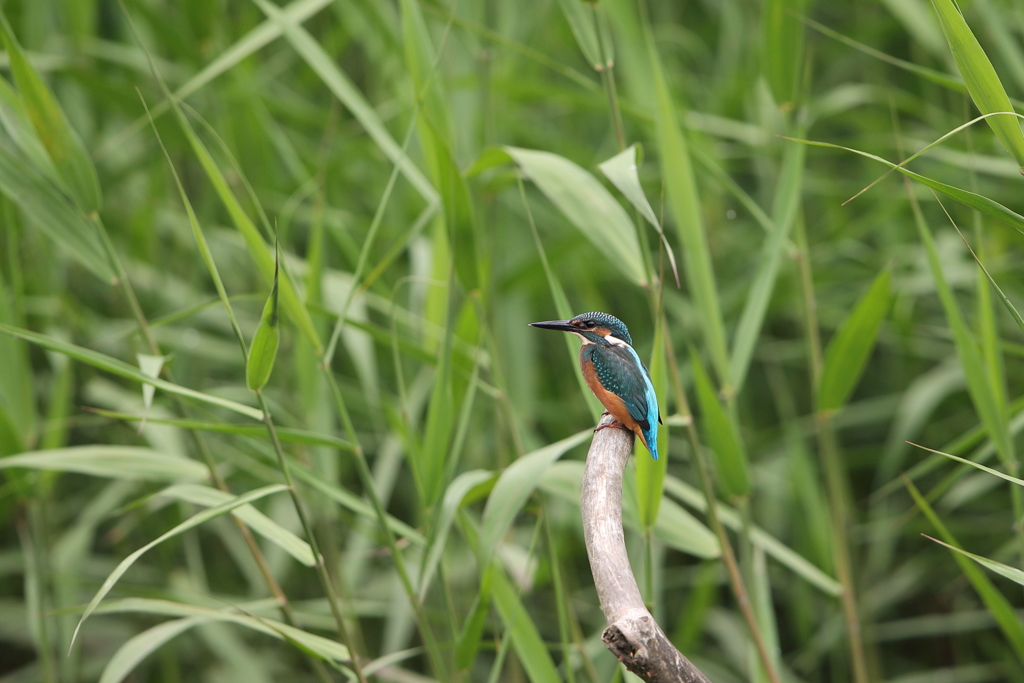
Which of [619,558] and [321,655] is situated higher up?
[619,558]

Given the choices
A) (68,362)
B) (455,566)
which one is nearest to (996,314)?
(455,566)

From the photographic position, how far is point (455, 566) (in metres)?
2.11

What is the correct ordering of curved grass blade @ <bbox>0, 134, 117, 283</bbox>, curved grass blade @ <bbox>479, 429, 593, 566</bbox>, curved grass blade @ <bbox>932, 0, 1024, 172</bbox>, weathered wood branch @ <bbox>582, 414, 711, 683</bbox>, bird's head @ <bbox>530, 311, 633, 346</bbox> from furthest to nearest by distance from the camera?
curved grass blade @ <bbox>0, 134, 117, 283</bbox>, curved grass blade @ <bbox>479, 429, 593, 566</bbox>, bird's head @ <bbox>530, 311, 633, 346</bbox>, curved grass blade @ <bbox>932, 0, 1024, 172</bbox>, weathered wood branch @ <bbox>582, 414, 711, 683</bbox>

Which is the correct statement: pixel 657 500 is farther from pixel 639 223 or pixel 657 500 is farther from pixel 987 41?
pixel 987 41

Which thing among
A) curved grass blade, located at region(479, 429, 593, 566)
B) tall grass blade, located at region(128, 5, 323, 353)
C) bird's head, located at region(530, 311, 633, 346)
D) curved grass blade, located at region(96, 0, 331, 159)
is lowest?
curved grass blade, located at region(479, 429, 593, 566)

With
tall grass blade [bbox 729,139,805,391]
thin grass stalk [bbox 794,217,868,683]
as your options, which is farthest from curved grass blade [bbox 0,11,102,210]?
thin grass stalk [bbox 794,217,868,683]

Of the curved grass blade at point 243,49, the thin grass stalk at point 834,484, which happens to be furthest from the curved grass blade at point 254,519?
the thin grass stalk at point 834,484

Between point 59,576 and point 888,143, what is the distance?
2363 millimetres

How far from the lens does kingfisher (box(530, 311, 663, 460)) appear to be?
0.96 m

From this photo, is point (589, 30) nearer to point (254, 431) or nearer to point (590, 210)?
point (590, 210)

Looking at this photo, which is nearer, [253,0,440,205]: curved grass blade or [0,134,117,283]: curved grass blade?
[0,134,117,283]: curved grass blade

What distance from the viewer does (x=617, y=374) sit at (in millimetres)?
960

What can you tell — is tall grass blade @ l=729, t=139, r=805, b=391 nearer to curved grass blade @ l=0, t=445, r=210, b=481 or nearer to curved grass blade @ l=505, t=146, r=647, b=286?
curved grass blade @ l=505, t=146, r=647, b=286

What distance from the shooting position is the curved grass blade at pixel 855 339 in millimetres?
1387
